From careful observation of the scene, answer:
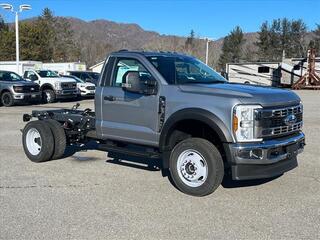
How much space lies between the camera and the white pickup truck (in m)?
25.1

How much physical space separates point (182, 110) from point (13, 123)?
9.92 meters

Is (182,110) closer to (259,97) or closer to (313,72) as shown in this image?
(259,97)

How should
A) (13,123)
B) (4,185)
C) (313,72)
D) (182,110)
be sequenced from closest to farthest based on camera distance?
(182,110)
(4,185)
(13,123)
(313,72)

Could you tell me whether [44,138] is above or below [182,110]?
below

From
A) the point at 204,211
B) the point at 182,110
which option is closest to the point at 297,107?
the point at 182,110

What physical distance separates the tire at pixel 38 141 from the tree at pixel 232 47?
77357 mm

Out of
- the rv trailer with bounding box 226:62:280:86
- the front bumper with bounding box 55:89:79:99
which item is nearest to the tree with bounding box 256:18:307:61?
the rv trailer with bounding box 226:62:280:86

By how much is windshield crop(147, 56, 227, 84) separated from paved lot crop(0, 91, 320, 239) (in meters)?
1.64

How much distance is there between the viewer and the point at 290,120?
6.72 meters

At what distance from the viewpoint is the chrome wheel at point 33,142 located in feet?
29.5

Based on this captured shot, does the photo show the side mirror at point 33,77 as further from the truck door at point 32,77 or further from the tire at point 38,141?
the tire at point 38,141

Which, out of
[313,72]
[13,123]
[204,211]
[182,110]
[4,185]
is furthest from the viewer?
[313,72]

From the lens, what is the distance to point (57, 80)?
2542cm

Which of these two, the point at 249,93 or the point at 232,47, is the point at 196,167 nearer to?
the point at 249,93
